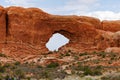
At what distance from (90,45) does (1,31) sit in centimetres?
1137

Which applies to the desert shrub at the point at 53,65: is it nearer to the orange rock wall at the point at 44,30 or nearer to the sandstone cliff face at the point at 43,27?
the orange rock wall at the point at 44,30

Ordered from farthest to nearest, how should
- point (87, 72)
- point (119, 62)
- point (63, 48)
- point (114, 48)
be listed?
point (63, 48) → point (114, 48) → point (119, 62) → point (87, 72)

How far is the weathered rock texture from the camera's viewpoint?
173 ft

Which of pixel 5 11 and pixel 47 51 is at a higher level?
pixel 5 11

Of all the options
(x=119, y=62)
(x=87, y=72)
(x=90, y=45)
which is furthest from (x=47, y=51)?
(x=87, y=72)

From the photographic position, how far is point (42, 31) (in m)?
54.9

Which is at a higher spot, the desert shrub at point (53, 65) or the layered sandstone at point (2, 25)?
the layered sandstone at point (2, 25)

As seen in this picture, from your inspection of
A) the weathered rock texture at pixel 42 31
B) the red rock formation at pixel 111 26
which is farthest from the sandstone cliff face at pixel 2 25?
the red rock formation at pixel 111 26

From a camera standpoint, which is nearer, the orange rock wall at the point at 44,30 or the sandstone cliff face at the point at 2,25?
the sandstone cliff face at the point at 2,25

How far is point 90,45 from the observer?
55562 millimetres

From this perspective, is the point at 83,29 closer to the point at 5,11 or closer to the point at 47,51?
the point at 47,51

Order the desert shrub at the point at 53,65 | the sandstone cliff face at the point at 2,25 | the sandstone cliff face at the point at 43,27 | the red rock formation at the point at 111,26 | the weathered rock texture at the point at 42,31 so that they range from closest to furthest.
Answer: the desert shrub at the point at 53,65 → the sandstone cliff face at the point at 2,25 → the weathered rock texture at the point at 42,31 → the sandstone cliff face at the point at 43,27 → the red rock formation at the point at 111,26

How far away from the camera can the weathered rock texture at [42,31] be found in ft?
173

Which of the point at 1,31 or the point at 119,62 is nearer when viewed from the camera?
the point at 119,62
